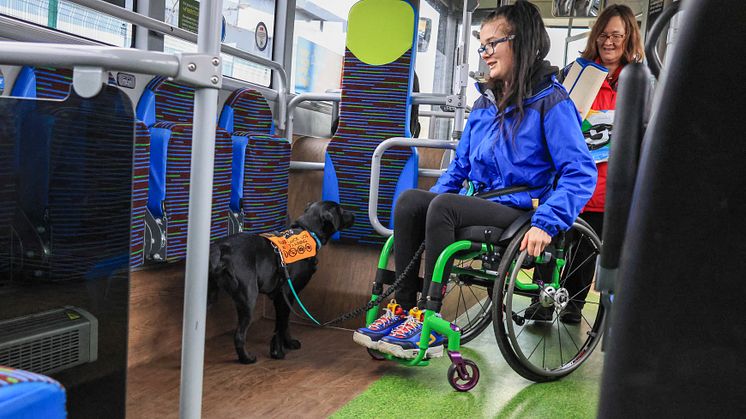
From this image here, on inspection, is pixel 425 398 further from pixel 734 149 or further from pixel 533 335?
pixel 734 149

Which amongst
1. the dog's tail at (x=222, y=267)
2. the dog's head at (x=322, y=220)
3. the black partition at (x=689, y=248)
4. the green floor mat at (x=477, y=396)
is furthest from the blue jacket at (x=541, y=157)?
the black partition at (x=689, y=248)

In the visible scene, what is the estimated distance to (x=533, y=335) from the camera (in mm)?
3137

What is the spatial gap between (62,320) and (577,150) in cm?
165

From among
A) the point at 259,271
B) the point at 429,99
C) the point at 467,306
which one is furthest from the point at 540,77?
the point at 467,306

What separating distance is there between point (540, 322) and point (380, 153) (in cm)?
124

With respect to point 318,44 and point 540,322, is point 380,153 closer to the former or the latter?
point 540,322

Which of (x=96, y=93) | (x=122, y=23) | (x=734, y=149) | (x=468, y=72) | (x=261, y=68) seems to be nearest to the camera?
(x=734, y=149)

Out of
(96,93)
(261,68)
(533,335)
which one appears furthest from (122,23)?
(533,335)

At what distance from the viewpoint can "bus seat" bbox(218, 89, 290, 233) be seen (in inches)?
114

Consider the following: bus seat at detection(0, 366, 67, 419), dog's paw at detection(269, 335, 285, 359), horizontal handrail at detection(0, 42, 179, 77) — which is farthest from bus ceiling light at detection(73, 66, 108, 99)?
dog's paw at detection(269, 335, 285, 359)

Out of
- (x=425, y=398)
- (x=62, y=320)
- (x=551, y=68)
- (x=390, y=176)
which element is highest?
(x=551, y=68)

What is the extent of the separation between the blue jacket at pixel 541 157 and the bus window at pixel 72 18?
1427 mm

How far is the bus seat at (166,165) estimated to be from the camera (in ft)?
7.67

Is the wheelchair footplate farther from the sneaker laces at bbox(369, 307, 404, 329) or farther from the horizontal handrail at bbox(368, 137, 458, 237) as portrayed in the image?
the horizontal handrail at bbox(368, 137, 458, 237)
